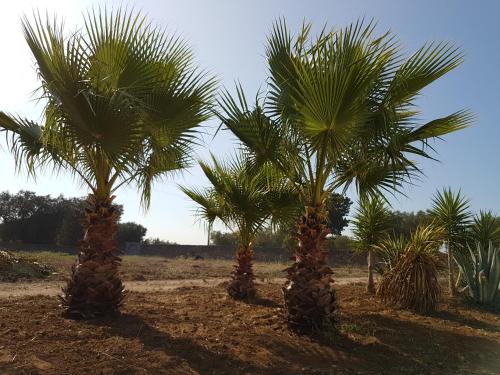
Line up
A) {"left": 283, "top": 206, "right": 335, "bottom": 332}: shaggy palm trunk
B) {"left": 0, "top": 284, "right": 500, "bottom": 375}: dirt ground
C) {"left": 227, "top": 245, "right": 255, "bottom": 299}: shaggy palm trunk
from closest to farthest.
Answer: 1. {"left": 0, "top": 284, "right": 500, "bottom": 375}: dirt ground
2. {"left": 283, "top": 206, "right": 335, "bottom": 332}: shaggy palm trunk
3. {"left": 227, "top": 245, "right": 255, "bottom": 299}: shaggy palm trunk

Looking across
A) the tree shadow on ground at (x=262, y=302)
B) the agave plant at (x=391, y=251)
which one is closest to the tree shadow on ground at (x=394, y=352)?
the tree shadow on ground at (x=262, y=302)

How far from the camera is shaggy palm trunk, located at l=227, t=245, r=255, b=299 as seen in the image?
10516mm

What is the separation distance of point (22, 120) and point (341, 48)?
506cm

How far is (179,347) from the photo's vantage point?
581cm

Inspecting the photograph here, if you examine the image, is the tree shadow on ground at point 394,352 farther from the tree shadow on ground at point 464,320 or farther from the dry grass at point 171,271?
the dry grass at point 171,271

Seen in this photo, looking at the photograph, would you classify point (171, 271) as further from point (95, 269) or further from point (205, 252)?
point (205, 252)

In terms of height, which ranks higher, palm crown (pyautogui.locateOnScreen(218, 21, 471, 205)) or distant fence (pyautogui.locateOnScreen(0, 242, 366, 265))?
palm crown (pyautogui.locateOnScreen(218, 21, 471, 205))

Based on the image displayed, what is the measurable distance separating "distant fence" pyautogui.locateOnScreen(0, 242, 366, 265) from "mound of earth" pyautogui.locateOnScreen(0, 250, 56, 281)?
1968 centimetres

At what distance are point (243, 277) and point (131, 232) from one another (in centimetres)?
4878

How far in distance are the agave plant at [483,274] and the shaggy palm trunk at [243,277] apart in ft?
17.1

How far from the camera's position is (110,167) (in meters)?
7.41

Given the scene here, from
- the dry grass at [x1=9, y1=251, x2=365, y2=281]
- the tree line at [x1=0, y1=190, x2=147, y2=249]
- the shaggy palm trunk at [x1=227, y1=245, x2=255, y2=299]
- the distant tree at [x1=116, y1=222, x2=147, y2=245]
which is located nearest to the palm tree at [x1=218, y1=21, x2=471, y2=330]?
the shaggy palm trunk at [x1=227, y1=245, x2=255, y2=299]

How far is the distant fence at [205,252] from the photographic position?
1361 inches

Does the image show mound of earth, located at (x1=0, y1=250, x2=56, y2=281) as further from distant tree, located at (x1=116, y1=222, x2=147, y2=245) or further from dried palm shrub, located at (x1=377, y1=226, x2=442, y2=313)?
distant tree, located at (x1=116, y1=222, x2=147, y2=245)
